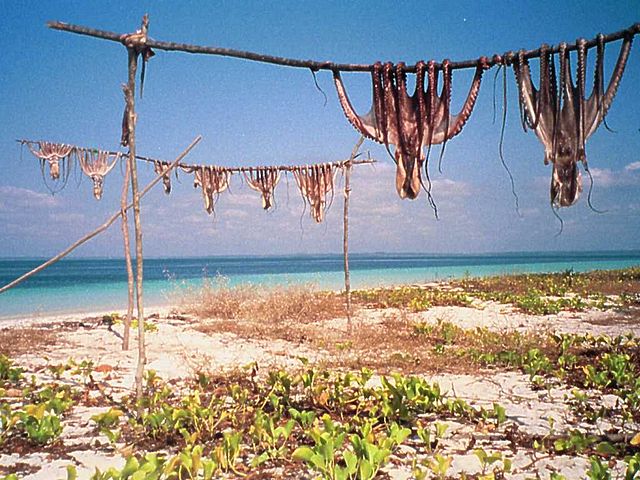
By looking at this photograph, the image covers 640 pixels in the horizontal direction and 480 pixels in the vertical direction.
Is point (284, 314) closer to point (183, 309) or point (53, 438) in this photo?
point (183, 309)

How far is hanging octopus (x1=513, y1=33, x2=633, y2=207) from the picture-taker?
11.2ft

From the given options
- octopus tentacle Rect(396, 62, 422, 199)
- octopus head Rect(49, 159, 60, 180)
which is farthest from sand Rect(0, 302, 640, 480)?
octopus head Rect(49, 159, 60, 180)

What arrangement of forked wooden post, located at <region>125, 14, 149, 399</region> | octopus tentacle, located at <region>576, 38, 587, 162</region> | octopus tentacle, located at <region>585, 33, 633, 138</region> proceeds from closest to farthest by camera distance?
octopus tentacle, located at <region>585, 33, 633, 138</region>, octopus tentacle, located at <region>576, 38, 587, 162</region>, forked wooden post, located at <region>125, 14, 149, 399</region>

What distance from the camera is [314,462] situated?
3443mm

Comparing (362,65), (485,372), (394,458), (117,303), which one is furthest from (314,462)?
(117,303)

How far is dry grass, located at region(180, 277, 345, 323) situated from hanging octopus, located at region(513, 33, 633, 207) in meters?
9.49

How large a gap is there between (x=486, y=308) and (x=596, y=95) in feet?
37.9

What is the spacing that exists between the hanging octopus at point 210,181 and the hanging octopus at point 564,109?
7938mm

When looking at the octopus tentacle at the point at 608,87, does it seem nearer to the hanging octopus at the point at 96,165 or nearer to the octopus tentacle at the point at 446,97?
the octopus tentacle at the point at 446,97

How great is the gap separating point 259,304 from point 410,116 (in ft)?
33.0

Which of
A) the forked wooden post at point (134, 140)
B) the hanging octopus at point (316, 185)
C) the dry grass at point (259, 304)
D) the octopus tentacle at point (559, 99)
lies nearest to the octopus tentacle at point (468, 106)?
the octopus tentacle at point (559, 99)

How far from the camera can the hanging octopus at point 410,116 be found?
3.86 metres

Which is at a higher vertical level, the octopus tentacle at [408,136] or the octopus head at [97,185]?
the octopus head at [97,185]

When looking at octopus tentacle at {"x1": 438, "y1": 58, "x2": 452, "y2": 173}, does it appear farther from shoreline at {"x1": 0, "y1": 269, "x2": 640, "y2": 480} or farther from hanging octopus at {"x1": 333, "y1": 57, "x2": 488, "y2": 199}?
shoreline at {"x1": 0, "y1": 269, "x2": 640, "y2": 480}
